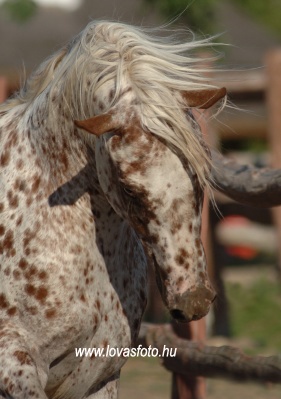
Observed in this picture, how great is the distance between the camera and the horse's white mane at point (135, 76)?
351cm

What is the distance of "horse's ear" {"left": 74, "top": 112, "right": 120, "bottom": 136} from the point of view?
137 inches

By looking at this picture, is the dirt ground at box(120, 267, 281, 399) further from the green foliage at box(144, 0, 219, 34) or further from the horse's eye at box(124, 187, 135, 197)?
the green foliage at box(144, 0, 219, 34)

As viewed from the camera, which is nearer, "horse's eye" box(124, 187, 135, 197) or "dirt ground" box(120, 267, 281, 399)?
"horse's eye" box(124, 187, 135, 197)

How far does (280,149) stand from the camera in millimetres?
8516

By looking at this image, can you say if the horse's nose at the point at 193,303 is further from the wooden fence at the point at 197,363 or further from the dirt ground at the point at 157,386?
the dirt ground at the point at 157,386

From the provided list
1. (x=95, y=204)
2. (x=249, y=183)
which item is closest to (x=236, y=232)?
(x=249, y=183)

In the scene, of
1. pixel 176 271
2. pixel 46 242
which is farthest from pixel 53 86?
pixel 176 271

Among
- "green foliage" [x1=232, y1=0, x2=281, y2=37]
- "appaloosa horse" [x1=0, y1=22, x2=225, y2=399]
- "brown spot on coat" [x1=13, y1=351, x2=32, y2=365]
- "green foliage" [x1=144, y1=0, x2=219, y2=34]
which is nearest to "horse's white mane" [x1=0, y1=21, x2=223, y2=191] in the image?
"appaloosa horse" [x1=0, y1=22, x2=225, y2=399]

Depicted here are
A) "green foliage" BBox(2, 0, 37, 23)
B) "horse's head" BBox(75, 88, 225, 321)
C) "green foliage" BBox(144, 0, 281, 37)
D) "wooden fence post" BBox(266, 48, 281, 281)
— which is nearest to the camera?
"horse's head" BBox(75, 88, 225, 321)

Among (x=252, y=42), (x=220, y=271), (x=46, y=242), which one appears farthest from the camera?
(x=252, y=42)

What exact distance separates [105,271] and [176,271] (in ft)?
1.47

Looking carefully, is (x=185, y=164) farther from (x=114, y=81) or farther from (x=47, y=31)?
(x=47, y=31)

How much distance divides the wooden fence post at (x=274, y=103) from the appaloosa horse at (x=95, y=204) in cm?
463

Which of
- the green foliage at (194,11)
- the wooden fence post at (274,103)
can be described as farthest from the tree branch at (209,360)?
the green foliage at (194,11)
